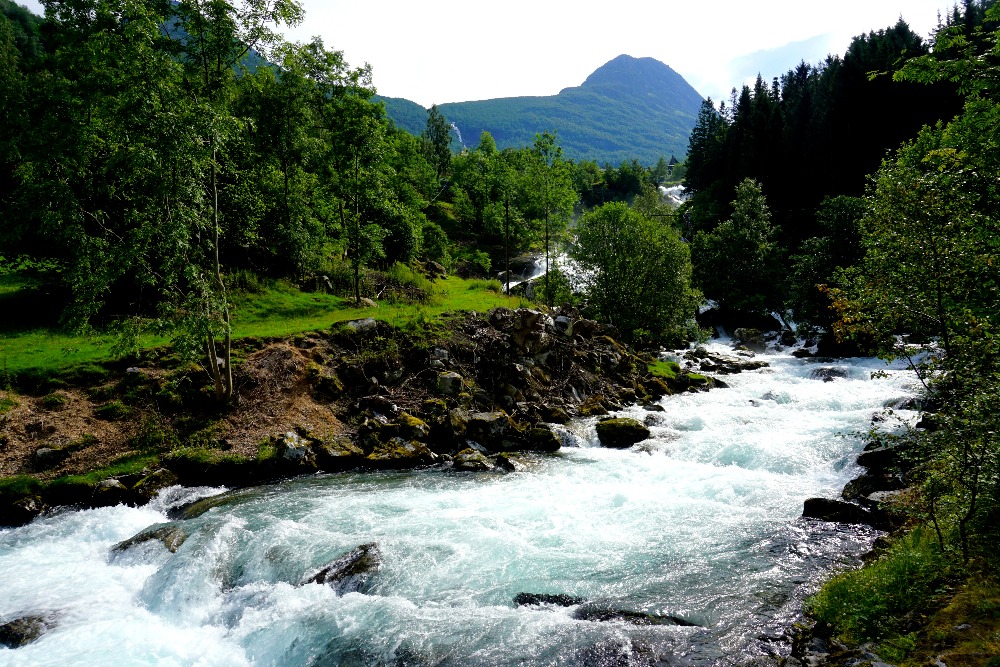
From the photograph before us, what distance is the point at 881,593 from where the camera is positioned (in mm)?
8742

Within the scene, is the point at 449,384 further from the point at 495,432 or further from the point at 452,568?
the point at 452,568

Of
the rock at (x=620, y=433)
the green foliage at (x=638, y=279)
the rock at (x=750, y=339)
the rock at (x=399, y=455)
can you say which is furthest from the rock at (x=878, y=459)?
the rock at (x=750, y=339)

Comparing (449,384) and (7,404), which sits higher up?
(7,404)

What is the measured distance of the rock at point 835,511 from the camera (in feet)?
45.1

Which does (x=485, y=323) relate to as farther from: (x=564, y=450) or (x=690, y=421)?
(x=690, y=421)

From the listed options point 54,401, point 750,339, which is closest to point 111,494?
point 54,401

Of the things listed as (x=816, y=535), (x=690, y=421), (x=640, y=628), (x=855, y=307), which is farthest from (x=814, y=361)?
(x=640, y=628)

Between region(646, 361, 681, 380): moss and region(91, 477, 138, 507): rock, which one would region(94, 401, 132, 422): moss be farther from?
region(646, 361, 681, 380): moss

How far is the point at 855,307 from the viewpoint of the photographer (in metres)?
9.91

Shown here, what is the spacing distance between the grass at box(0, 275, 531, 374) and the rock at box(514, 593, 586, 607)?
53.5 ft

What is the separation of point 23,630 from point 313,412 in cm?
1070

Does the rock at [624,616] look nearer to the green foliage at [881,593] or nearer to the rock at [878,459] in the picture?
the green foliage at [881,593]

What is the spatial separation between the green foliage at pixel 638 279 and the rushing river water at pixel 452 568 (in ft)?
71.6

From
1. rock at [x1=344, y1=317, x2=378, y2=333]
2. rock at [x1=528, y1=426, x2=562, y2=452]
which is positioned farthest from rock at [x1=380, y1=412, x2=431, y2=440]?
rock at [x1=344, y1=317, x2=378, y2=333]
